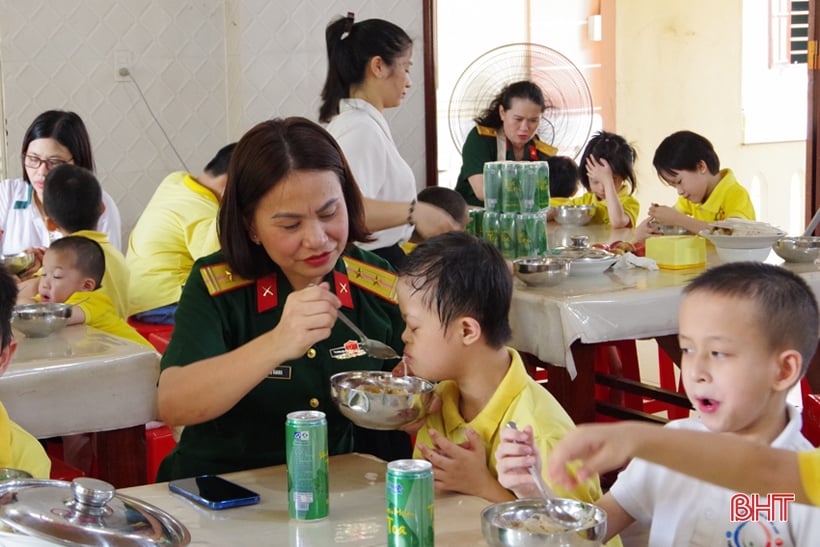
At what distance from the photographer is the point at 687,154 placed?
457 centimetres

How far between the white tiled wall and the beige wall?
2762 millimetres

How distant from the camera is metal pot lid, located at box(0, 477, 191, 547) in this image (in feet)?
4.00

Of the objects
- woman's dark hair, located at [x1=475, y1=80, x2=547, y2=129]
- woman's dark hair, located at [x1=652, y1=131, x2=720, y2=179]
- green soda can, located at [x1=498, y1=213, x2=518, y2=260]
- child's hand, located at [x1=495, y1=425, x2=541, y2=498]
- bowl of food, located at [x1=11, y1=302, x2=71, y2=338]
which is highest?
woman's dark hair, located at [x1=475, y1=80, x2=547, y2=129]

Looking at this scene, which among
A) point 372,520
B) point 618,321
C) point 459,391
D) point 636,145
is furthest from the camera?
point 636,145


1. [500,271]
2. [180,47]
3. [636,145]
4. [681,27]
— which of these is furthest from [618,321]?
[681,27]

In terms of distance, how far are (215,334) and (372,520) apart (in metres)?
0.63

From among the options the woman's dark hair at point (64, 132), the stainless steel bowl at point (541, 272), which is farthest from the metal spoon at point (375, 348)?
the woman's dark hair at point (64, 132)

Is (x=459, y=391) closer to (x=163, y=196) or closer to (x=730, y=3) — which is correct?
(x=163, y=196)

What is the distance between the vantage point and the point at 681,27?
7.95 meters

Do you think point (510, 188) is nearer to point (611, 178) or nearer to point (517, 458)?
point (611, 178)

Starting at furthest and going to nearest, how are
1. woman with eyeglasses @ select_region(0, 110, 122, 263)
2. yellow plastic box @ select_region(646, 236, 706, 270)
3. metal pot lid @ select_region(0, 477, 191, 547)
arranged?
woman with eyeglasses @ select_region(0, 110, 122, 263)
yellow plastic box @ select_region(646, 236, 706, 270)
metal pot lid @ select_region(0, 477, 191, 547)

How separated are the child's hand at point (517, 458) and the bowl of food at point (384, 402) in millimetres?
314

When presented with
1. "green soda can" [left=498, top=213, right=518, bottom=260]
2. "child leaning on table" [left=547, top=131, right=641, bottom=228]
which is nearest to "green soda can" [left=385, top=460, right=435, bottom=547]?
"green soda can" [left=498, top=213, right=518, bottom=260]

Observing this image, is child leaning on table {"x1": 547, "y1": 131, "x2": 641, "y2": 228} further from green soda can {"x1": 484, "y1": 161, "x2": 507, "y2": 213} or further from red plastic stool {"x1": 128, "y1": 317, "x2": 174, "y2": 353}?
red plastic stool {"x1": 128, "y1": 317, "x2": 174, "y2": 353}
